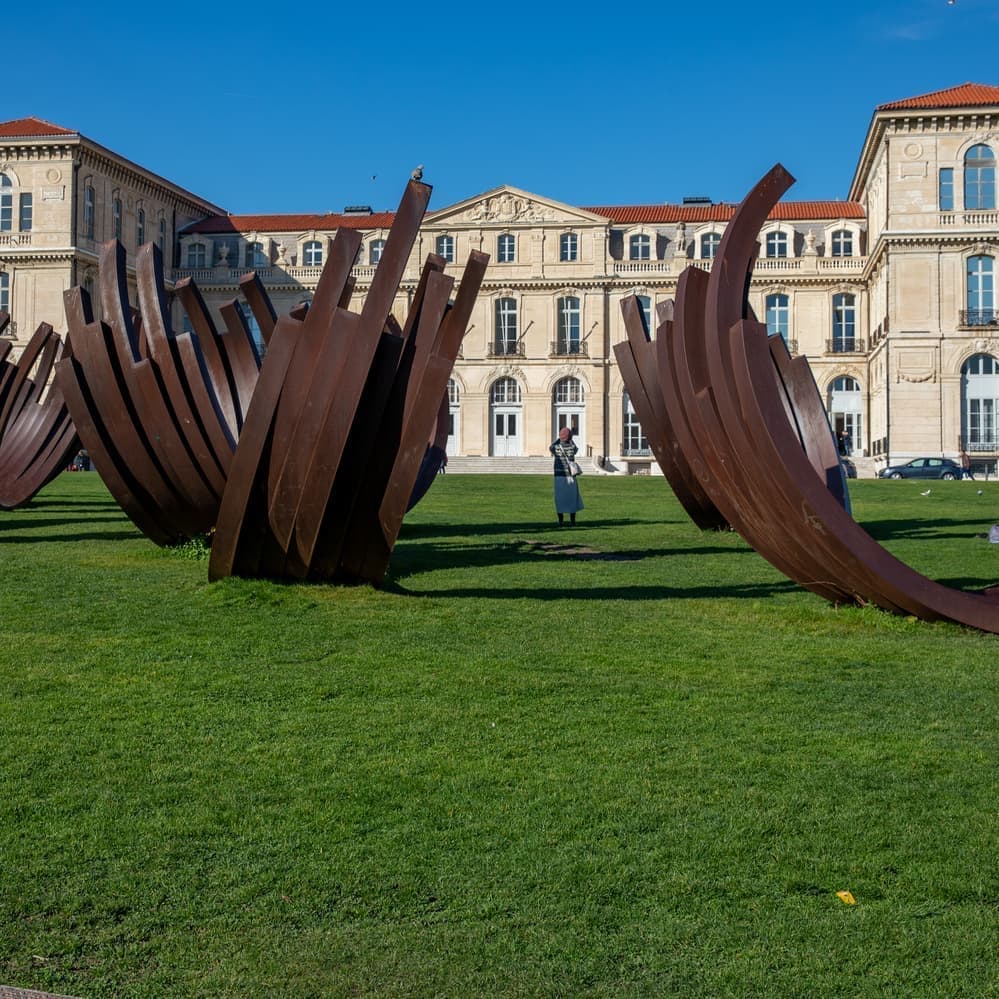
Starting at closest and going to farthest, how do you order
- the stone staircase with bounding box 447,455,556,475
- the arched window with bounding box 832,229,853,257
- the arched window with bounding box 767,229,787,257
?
the stone staircase with bounding box 447,455,556,475 → the arched window with bounding box 832,229,853,257 → the arched window with bounding box 767,229,787,257

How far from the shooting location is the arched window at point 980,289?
5297cm

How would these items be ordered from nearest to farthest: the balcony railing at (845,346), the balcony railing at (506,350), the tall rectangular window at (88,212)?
the tall rectangular window at (88,212), the balcony railing at (845,346), the balcony railing at (506,350)

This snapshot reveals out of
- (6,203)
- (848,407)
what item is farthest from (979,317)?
(6,203)

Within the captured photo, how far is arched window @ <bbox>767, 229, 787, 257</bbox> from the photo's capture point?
62.5 meters

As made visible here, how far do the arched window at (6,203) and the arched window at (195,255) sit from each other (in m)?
9.79

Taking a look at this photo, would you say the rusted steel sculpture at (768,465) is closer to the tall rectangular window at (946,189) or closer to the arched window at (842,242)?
the tall rectangular window at (946,189)

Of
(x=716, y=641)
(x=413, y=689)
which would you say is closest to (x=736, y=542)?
(x=716, y=641)

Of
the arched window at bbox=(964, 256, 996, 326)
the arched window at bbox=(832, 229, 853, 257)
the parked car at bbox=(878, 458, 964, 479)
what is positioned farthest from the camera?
the arched window at bbox=(832, 229, 853, 257)

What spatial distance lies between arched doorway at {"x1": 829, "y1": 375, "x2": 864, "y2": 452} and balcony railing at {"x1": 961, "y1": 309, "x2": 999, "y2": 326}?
8555 millimetres

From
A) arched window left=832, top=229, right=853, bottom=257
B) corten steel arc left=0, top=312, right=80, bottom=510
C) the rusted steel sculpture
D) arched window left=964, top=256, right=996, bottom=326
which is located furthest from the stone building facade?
the rusted steel sculpture

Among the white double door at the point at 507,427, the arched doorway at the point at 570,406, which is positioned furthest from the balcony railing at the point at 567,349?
the white double door at the point at 507,427

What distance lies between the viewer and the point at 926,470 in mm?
48969

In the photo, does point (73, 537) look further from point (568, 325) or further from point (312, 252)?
point (312, 252)

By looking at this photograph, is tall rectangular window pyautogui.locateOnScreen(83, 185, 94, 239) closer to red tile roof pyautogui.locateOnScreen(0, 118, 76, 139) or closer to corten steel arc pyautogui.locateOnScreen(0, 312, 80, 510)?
red tile roof pyautogui.locateOnScreen(0, 118, 76, 139)
